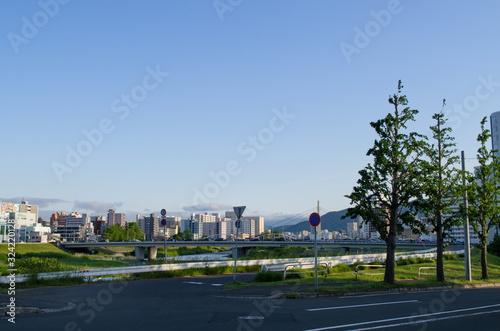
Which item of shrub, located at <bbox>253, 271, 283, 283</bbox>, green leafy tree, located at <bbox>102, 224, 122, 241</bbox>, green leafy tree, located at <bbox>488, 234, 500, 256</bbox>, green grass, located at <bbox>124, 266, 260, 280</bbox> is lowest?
green leafy tree, located at <bbox>102, 224, 122, 241</bbox>

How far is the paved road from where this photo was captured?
9773 millimetres

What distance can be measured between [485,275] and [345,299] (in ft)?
47.0

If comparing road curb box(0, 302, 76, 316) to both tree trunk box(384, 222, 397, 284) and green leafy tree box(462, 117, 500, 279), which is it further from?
green leafy tree box(462, 117, 500, 279)

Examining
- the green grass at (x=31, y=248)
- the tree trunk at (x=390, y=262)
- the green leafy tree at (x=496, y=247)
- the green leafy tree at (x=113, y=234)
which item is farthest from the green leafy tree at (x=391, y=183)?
the green leafy tree at (x=113, y=234)

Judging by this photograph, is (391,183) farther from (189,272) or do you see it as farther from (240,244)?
(240,244)


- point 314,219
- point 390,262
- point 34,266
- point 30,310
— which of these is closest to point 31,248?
point 34,266

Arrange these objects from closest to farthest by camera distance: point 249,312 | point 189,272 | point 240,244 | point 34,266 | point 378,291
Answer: point 249,312 < point 378,291 < point 34,266 < point 189,272 < point 240,244

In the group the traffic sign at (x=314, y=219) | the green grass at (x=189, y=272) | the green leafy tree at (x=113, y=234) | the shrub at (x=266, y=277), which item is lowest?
the green leafy tree at (x=113, y=234)

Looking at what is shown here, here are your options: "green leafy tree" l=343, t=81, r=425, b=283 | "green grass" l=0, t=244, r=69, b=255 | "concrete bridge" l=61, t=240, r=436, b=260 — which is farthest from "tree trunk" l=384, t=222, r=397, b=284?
"green grass" l=0, t=244, r=69, b=255

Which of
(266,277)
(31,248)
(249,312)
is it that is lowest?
(31,248)

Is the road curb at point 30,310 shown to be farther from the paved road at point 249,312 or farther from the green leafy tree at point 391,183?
the green leafy tree at point 391,183

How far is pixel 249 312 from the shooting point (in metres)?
11.7

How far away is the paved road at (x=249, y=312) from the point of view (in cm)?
977

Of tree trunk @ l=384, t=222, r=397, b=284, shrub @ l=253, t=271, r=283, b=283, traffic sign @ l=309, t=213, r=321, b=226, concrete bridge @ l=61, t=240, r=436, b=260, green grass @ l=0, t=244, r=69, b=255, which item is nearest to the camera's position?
traffic sign @ l=309, t=213, r=321, b=226
